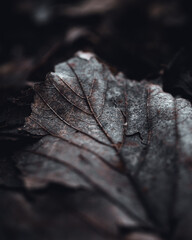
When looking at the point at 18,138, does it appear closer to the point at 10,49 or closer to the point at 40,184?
the point at 40,184

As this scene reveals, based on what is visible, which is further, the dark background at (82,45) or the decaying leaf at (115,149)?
the dark background at (82,45)

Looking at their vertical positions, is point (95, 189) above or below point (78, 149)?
below

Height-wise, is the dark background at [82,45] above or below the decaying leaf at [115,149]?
above

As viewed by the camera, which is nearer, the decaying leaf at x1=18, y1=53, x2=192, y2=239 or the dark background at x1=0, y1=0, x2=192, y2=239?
the decaying leaf at x1=18, y1=53, x2=192, y2=239

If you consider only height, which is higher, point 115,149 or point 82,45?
point 82,45

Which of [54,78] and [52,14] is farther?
[52,14]

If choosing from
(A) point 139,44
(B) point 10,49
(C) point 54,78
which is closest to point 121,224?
(C) point 54,78

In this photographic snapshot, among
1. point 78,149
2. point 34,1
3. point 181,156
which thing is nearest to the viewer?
point 181,156

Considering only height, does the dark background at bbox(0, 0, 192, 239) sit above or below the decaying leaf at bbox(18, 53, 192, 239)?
above
